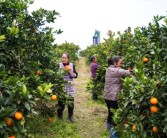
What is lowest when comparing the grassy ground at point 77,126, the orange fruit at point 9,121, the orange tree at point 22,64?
the grassy ground at point 77,126

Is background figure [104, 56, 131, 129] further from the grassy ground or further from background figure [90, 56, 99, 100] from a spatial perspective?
background figure [90, 56, 99, 100]

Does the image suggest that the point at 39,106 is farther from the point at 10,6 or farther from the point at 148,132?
the point at 148,132

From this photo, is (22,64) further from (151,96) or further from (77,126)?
(77,126)

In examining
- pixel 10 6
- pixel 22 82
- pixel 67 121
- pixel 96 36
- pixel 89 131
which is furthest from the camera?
pixel 96 36

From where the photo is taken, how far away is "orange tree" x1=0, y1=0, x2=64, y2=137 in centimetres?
347

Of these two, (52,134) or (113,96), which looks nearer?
(113,96)

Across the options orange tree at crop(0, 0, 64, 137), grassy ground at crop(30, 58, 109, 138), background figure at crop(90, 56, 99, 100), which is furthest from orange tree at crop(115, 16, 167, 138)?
background figure at crop(90, 56, 99, 100)

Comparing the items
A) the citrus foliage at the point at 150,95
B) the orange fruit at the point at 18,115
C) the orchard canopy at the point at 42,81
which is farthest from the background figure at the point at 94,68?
the orange fruit at the point at 18,115

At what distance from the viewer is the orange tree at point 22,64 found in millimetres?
3475

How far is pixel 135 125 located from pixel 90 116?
4300 mm

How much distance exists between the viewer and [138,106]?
4.09 metres

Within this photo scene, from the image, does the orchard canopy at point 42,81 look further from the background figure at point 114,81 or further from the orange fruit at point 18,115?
the background figure at point 114,81

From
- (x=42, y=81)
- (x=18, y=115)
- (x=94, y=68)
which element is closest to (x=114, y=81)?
(x=42, y=81)

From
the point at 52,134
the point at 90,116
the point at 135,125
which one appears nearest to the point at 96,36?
the point at 90,116
